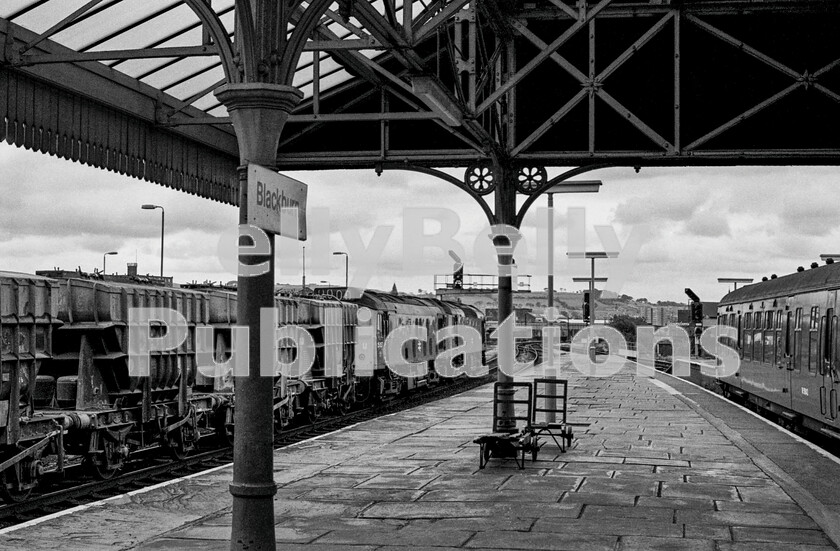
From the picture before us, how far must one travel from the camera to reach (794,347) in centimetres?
2055

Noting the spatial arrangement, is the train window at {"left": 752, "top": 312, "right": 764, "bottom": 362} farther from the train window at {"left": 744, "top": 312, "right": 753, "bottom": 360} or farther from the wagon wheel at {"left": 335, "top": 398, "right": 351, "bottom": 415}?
the wagon wheel at {"left": 335, "top": 398, "right": 351, "bottom": 415}

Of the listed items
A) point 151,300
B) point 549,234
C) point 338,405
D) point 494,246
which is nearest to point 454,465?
point 494,246

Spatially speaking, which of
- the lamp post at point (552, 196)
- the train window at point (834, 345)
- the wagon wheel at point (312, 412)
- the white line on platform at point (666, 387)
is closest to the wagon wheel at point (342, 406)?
the wagon wheel at point (312, 412)

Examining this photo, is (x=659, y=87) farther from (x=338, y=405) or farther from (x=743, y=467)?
(x=338, y=405)

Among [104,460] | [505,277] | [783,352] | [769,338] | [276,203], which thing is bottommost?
[104,460]

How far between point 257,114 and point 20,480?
8018 mm

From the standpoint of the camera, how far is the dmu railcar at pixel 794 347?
17.4 metres

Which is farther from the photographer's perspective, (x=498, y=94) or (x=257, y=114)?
(x=498, y=94)

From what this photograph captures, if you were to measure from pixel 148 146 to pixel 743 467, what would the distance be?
961 cm

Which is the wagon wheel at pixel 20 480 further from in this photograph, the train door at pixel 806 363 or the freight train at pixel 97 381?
the train door at pixel 806 363

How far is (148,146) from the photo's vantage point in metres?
14.0

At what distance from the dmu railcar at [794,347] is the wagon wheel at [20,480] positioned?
39.7 feet

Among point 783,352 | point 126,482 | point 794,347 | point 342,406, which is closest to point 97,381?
point 126,482

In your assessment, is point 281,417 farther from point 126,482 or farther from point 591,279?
point 591,279
